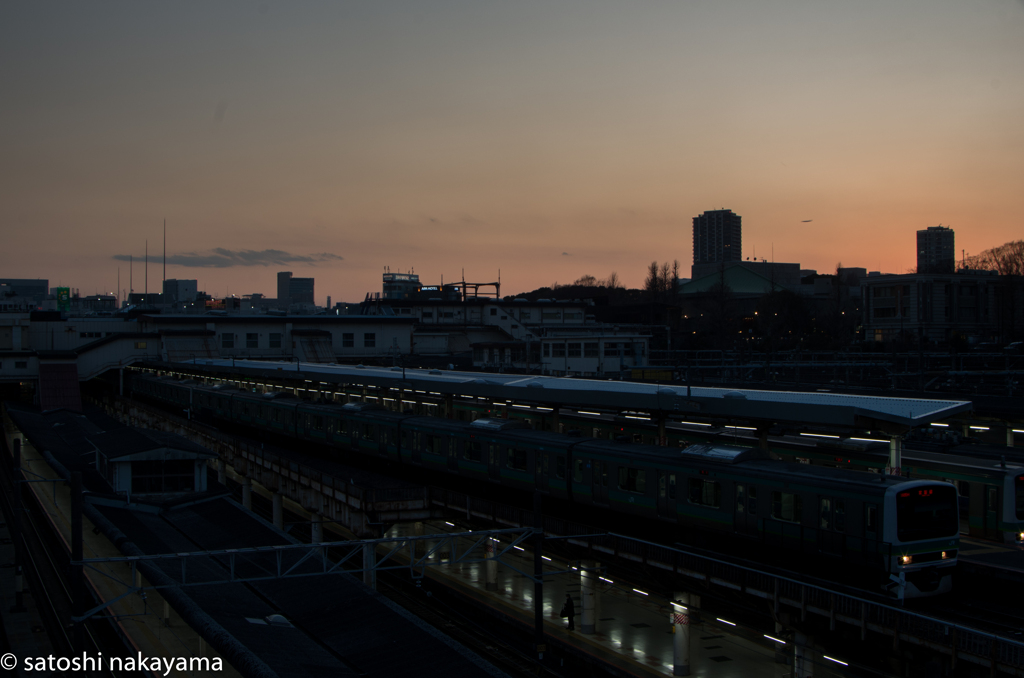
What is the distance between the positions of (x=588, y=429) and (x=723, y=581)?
10729mm

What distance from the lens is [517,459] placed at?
75.3ft

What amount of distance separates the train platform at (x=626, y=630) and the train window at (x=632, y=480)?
244 cm

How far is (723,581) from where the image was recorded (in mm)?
15898

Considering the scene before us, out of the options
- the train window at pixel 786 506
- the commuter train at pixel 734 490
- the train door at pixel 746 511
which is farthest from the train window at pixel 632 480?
the train window at pixel 786 506

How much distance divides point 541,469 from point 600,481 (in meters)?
2.47

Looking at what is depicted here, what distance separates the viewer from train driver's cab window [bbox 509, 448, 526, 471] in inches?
893

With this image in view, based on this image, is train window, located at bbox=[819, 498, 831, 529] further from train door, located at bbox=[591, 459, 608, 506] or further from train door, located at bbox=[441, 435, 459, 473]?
train door, located at bbox=[441, 435, 459, 473]

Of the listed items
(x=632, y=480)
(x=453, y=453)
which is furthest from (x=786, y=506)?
(x=453, y=453)

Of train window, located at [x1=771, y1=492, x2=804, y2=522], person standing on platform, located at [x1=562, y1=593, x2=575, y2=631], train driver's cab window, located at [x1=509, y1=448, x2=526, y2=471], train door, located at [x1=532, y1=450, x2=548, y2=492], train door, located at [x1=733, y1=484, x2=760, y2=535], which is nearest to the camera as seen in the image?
train window, located at [x1=771, y1=492, x2=804, y2=522]

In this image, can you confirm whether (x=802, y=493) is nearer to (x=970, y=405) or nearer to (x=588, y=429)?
(x=970, y=405)

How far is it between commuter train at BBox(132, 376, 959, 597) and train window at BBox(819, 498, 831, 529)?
19 millimetres

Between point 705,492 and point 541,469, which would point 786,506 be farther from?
point 541,469

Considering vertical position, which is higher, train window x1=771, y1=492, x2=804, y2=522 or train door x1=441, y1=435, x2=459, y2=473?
train window x1=771, y1=492, x2=804, y2=522

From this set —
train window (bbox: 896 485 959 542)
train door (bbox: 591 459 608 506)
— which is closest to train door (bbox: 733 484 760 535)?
train window (bbox: 896 485 959 542)
